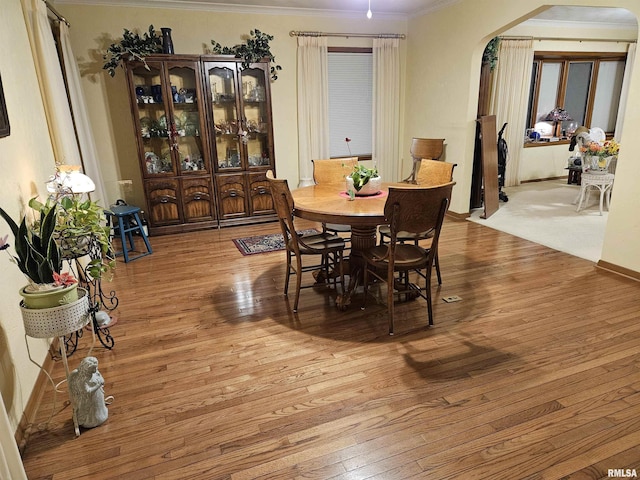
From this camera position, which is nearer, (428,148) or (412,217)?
(412,217)

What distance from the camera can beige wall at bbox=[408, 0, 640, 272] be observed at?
11.2 feet

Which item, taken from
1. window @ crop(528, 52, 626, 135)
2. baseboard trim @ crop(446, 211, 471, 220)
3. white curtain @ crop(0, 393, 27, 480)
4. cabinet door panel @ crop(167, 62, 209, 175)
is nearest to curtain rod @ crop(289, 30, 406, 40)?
cabinet door panel @ crop(167, 62, 209, 175)

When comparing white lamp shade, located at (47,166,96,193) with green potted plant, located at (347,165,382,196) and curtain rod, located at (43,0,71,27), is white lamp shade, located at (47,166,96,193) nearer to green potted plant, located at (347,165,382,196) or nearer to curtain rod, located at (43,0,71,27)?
green potted plant, located at (347,165,382,196)

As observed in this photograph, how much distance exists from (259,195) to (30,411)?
3.74 meters

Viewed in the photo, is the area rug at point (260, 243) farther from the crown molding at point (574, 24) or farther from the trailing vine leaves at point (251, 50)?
Result: the crown molding at point (574, 24)

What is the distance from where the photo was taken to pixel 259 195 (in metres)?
5.42

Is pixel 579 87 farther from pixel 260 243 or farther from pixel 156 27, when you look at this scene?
pixel 156 27

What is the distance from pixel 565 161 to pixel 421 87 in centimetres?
389

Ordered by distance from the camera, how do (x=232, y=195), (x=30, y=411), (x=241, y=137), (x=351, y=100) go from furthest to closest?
(x=351, y=100) < (x=232, y=195) < (x=241, y=137) < (x=30, y=411)

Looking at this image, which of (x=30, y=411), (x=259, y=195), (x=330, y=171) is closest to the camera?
(x=30, y=411)

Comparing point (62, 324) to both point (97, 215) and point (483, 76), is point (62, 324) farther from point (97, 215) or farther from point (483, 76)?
point (483, 76)

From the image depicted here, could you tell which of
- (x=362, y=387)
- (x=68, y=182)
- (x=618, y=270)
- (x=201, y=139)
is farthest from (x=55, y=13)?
(x=618, y=270)

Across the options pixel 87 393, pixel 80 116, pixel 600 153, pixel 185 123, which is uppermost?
pixel 80 116

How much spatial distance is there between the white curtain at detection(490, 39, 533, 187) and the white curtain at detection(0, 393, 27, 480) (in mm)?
7213
